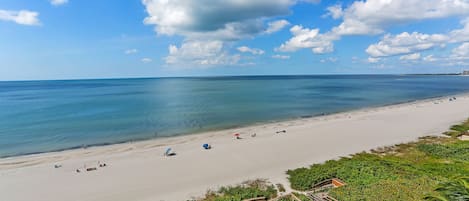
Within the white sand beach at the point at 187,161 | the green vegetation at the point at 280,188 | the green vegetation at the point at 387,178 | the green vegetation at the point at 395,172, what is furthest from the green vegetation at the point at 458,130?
the green vegetation at the point at 280,188

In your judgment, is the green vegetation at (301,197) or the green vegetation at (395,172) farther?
the green vegetation at (301,197)

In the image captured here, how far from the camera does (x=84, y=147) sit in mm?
29156

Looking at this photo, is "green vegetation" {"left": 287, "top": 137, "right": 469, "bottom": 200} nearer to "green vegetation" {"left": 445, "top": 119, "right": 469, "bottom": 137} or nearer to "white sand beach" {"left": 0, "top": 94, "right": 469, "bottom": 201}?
"white sand beach" {"left": 0, "top": 94, "right": 469, "bottom": 201}

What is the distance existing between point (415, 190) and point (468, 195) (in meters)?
5.47

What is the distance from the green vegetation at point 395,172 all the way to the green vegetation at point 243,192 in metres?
1.78

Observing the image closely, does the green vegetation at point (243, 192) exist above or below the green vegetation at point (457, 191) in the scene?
below

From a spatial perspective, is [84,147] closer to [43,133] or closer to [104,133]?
[104,133]

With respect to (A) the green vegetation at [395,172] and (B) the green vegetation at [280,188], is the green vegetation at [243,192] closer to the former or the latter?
(B) the green vegetation at [280,188]

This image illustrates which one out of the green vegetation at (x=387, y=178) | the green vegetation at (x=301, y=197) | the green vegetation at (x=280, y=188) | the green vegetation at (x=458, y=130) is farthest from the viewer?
the green vegetation at (x=458, y=130)

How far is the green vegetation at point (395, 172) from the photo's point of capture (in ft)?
44.5

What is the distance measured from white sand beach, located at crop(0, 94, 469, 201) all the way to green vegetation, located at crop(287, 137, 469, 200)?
73.7 inches

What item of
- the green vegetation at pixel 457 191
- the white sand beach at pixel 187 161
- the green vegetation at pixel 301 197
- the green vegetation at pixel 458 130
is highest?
the green vegetation at pixel 457 191

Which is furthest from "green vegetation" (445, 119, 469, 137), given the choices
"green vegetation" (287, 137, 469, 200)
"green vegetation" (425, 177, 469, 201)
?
"green vegetation" (425, 177, 469, 201)

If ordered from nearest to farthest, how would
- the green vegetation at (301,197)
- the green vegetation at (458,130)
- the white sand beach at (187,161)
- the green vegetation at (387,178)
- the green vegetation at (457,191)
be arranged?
the green vegetation at (457,191), the green vegetation at (387,178), the green vegetation at (301,197), the white sand beach at (187,161), the green vegetation at (458,130)
